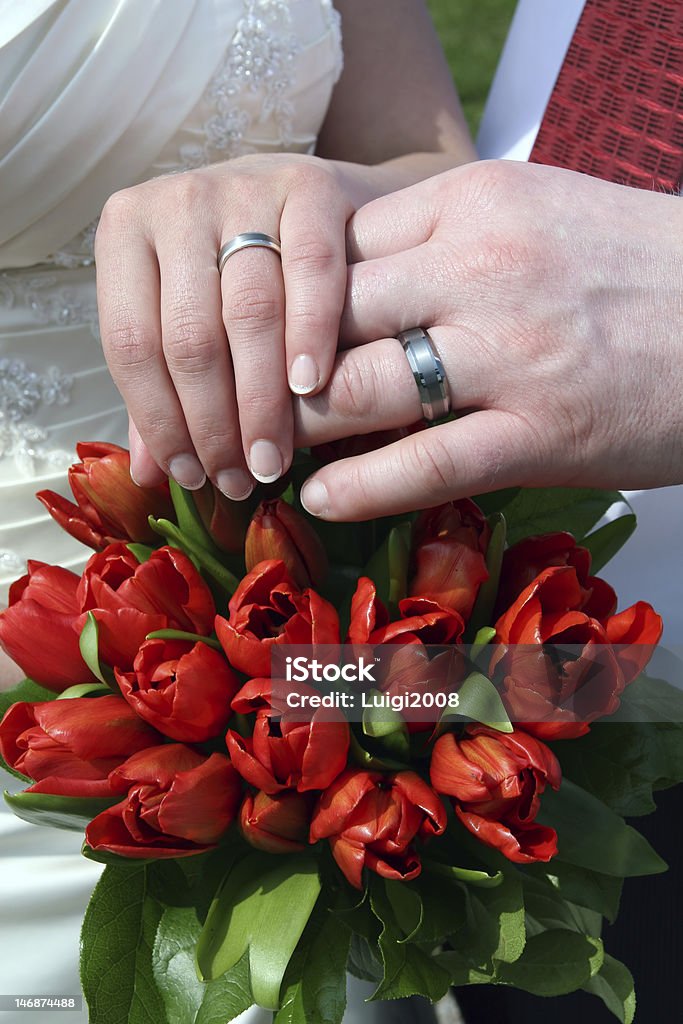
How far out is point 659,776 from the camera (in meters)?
0.65

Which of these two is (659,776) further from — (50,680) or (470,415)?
(50,680)

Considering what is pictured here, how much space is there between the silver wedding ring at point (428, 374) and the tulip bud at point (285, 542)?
13 centimetres

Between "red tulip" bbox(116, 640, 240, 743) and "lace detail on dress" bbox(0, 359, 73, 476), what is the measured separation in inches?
25.7

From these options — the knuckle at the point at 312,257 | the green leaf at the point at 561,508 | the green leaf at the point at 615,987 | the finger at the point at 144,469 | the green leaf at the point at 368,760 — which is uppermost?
the knuckle at the point at 312,257

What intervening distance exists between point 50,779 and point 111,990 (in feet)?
0.56

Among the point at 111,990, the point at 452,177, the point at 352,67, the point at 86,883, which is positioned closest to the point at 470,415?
the point at 452,177

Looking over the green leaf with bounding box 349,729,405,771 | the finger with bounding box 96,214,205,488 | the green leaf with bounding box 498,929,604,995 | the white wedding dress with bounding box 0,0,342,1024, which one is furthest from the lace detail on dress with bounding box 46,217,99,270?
the green leaf with bounding box 498,929,604,995

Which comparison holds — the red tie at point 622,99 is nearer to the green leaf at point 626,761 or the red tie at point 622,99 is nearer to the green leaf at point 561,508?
the green leaf at point 561,508

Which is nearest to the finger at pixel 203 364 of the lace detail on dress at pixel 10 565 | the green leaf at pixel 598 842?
the green leaf at pixel 598 842

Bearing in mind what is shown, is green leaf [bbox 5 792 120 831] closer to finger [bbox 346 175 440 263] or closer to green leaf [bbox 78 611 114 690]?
green leaf [bbox 78 611 114 690]

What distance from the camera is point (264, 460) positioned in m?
0.66

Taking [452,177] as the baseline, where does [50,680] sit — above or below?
below

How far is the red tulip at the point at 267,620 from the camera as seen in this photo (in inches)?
22.0

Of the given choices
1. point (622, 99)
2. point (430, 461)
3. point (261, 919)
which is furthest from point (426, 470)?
point (622, 99)
